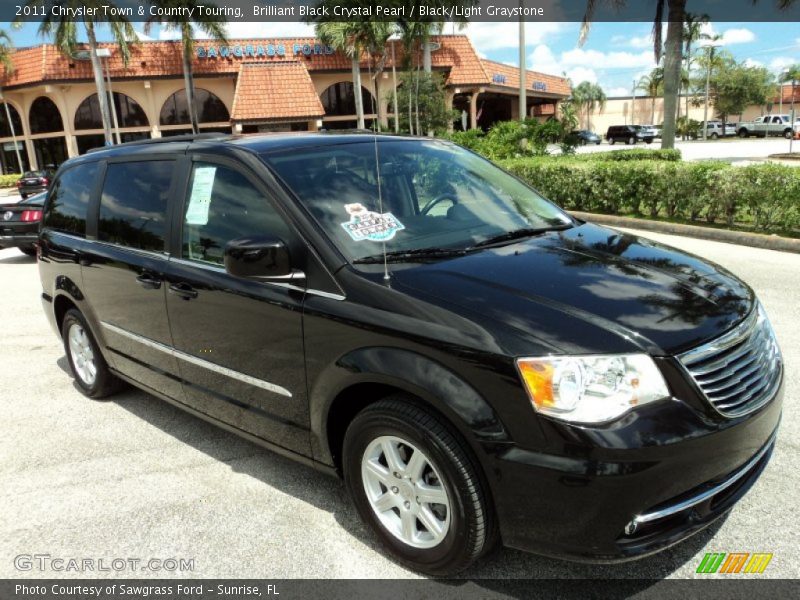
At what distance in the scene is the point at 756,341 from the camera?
2.64 metres

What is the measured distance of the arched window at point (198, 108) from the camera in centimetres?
3866

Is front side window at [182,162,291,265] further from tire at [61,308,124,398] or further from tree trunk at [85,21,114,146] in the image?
tree trunk at [85,21,114,146]

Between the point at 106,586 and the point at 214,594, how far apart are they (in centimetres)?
51

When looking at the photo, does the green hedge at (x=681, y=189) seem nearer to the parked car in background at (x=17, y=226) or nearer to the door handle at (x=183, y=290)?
the door handle at (x=183, y=290)

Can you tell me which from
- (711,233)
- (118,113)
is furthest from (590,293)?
(118,113)

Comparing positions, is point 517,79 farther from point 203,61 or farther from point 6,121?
point 6,121

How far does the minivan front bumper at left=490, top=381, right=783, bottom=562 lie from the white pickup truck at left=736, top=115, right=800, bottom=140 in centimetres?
5733

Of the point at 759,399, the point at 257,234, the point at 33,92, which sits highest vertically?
the point at 33,92

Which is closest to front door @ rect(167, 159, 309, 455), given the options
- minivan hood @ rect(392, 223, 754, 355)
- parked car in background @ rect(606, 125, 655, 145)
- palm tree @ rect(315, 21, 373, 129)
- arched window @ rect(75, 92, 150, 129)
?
minivan hood @ rect(392, 223, 754, 355)

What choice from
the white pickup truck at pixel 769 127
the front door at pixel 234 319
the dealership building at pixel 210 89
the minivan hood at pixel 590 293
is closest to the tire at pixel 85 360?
the front door at pixel 234 319

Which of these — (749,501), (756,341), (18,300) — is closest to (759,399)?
(756,341)

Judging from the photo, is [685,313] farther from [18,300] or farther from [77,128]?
[77,128]

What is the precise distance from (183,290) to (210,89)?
126 feet

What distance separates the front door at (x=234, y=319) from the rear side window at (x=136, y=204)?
260mm
